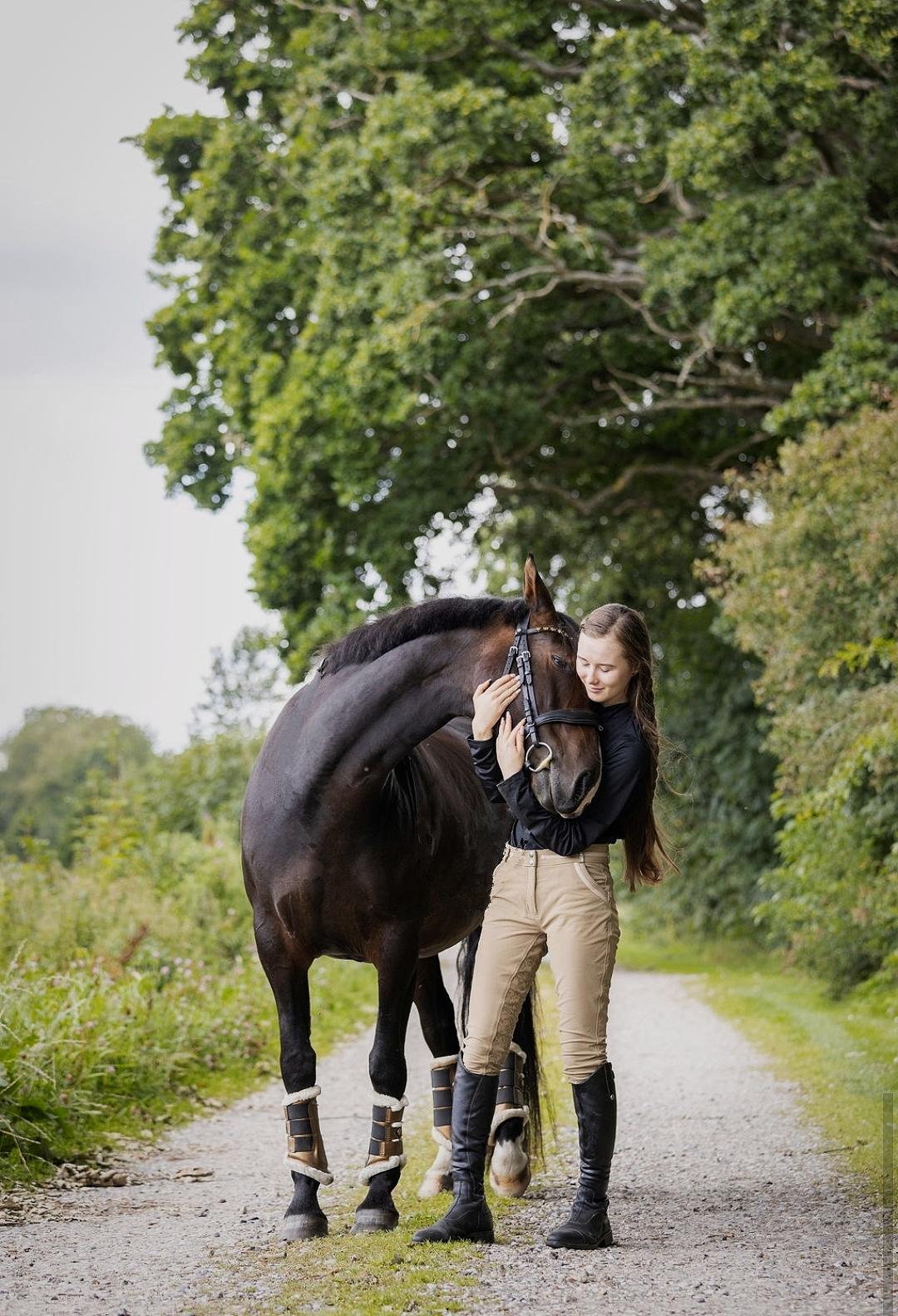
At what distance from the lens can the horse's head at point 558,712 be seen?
4.24m

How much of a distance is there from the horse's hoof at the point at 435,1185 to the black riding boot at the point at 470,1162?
909 millimetres

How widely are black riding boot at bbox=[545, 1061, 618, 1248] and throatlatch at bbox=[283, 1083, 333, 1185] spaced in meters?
0.91

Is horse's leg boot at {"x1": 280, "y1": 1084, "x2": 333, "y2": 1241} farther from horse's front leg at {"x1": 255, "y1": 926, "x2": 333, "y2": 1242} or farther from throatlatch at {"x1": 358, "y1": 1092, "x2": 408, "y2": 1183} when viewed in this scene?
throatlatch at {"x1": 358, "y1": 1092, "x2": 408, "y2": 1183}

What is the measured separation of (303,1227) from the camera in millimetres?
4672

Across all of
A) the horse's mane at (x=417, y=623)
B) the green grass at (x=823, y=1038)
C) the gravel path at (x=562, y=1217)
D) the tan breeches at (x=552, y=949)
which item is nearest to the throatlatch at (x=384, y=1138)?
the gravel path at (x=562, y=1217)

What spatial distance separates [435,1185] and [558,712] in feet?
7.48

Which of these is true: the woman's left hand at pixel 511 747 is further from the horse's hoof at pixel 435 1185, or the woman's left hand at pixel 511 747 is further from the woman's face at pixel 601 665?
the horse's hoof at pixel 435 1185

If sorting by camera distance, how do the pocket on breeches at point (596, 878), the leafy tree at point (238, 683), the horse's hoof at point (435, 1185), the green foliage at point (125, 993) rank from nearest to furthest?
the pocket on breeches at point (596, 878), the horse's hoof at point (435, 1185), the green foliage at point (125, 993), the leafy tree at point (238, 683)

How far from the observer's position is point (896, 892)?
28.9 ft

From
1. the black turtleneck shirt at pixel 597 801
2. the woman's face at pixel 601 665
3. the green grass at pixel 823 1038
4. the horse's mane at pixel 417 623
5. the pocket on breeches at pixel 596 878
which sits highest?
the horse's mane at pixel 417 623

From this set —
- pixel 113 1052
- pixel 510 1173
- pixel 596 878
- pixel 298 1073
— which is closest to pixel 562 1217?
pixel 510 1173

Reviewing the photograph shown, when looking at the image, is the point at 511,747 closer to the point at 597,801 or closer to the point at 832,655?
the point at 597,801

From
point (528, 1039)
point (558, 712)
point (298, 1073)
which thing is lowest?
point (528, 1039)

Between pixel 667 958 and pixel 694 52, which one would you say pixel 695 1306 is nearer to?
pixel 694 52
